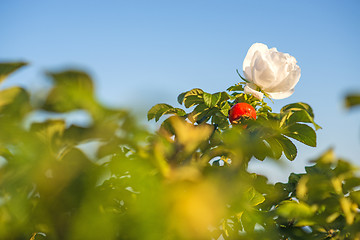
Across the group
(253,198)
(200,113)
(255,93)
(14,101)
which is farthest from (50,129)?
(255,93)

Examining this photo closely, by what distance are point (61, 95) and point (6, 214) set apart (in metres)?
0.18

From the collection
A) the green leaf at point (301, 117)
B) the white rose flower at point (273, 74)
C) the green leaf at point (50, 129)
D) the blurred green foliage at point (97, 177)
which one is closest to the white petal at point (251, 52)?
the white rose flower at point (273, 74)

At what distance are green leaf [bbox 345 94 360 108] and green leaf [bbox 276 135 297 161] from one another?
1.82 feet

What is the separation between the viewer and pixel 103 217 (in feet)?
1.42

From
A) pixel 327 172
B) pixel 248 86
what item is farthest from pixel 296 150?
pixel 327 172

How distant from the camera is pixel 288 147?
3.41 feet

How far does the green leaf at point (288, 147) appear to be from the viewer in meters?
1.02

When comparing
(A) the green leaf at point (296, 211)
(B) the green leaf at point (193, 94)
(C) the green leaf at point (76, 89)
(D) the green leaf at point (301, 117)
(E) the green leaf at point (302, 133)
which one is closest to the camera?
(C) the green leaf at point (76, 89)

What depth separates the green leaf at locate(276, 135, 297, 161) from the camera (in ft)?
3.36

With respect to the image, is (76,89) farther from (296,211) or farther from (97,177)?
(296,211)

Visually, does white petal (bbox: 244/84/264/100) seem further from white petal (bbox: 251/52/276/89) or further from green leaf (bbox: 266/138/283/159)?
green leaf (bbox: 266/138/283/159)

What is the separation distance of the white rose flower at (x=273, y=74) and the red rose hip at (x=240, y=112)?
0.07 metres

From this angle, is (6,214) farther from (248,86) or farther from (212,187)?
(248,86)

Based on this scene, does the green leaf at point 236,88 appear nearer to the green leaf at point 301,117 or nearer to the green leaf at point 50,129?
the green leaf at point 301,117
